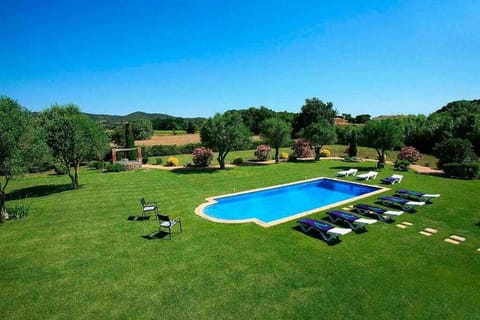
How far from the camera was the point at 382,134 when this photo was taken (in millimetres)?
23172

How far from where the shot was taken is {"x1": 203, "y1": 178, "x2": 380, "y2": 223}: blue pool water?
42.7ft

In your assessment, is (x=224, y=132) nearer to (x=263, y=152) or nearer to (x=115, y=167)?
(x=263, y=152)

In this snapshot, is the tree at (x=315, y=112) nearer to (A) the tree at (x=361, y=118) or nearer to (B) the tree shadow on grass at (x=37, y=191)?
(A) the tree at (x=361, y=118)

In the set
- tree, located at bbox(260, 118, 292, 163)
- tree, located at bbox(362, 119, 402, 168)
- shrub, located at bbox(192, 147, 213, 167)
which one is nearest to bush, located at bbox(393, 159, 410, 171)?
tree, located at bbox(362, 119, 402, 168)

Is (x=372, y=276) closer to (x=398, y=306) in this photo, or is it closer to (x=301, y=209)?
(x=398, y=306)

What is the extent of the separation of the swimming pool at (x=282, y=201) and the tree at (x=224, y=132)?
7012 millimetres

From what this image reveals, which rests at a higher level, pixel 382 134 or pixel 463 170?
pixel 382 134

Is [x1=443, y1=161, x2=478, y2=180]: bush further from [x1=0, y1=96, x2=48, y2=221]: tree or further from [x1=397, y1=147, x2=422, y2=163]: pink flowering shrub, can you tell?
[x1=0, y1=96, x2=48, y2=221]: tree

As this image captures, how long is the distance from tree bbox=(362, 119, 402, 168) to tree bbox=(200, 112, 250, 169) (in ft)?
36.4

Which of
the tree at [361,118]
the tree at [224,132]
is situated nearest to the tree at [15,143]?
the tree at [224,132]

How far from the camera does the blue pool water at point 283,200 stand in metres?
13.0

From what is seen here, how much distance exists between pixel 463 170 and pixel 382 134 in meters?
6.23

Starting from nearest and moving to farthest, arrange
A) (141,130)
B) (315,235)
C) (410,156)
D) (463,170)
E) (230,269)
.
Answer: (230,269) < (315,235) < (463,170) < (410,156) < (141,130)

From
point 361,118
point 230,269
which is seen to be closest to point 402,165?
point 230,269
